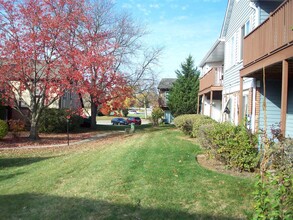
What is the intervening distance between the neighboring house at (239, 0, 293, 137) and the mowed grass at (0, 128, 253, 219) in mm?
1613

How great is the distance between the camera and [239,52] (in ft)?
48.3

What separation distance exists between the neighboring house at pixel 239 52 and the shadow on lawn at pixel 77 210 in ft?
20.5

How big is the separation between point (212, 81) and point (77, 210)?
16.5 m

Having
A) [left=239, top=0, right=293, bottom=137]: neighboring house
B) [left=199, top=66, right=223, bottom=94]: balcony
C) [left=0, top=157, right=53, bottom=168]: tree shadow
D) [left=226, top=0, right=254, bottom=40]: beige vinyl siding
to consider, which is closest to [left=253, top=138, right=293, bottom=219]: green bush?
[left=239, top=0, right=293, bottom=137]: neighboring house

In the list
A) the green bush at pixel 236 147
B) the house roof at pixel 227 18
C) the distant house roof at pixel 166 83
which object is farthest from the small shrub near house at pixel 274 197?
the distant house roof at pixel 166 83

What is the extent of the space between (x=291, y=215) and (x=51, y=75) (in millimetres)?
17290

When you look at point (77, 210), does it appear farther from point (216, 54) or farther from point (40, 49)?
point (216, 54)

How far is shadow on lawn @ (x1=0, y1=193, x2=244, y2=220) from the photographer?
201 inches

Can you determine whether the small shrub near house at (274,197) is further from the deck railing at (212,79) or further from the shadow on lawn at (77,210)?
the deck railing at (212,79)

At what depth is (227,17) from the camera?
58.4 ft

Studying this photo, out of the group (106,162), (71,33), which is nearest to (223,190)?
(106,162)

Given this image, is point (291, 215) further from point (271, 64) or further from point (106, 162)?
point (106, 162)

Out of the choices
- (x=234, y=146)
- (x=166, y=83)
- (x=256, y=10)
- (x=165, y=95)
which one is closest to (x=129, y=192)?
(x=234, y=146)

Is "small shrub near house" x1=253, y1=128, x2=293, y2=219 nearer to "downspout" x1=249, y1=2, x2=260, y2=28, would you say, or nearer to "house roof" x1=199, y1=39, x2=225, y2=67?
"downspout" x1=249, y1=2, x2=260, y2=28
